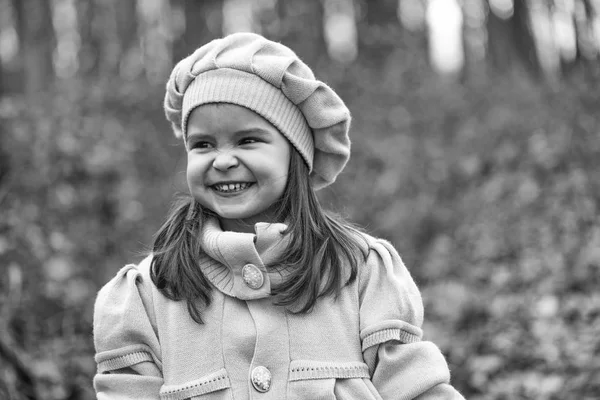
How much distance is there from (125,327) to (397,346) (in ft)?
2.91

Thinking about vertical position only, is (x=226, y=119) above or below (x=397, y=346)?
above

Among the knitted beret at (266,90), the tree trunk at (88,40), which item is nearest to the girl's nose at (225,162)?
the knitted beret at (266,90)

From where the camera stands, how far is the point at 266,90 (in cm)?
250

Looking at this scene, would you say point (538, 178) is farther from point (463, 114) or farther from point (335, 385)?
point (335, 385)

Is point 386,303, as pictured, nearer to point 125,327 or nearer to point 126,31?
point 125,327

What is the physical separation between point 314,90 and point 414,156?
607 centimetres

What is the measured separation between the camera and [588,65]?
31.0 ft

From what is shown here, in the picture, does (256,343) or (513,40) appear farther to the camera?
(513,40)

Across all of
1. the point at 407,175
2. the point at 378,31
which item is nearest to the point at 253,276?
the point at 407,175

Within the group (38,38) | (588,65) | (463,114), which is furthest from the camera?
(38,38)

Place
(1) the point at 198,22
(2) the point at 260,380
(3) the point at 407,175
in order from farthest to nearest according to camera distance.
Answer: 1. (1) the point at 198,22
2. (3) the point at 407,175
3. (2) the point at 260,380

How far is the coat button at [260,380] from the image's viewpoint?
7.75 feet

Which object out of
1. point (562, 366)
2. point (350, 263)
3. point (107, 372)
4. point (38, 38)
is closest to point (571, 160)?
point (562, 366)

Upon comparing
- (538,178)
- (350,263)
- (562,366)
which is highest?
(350,263)
